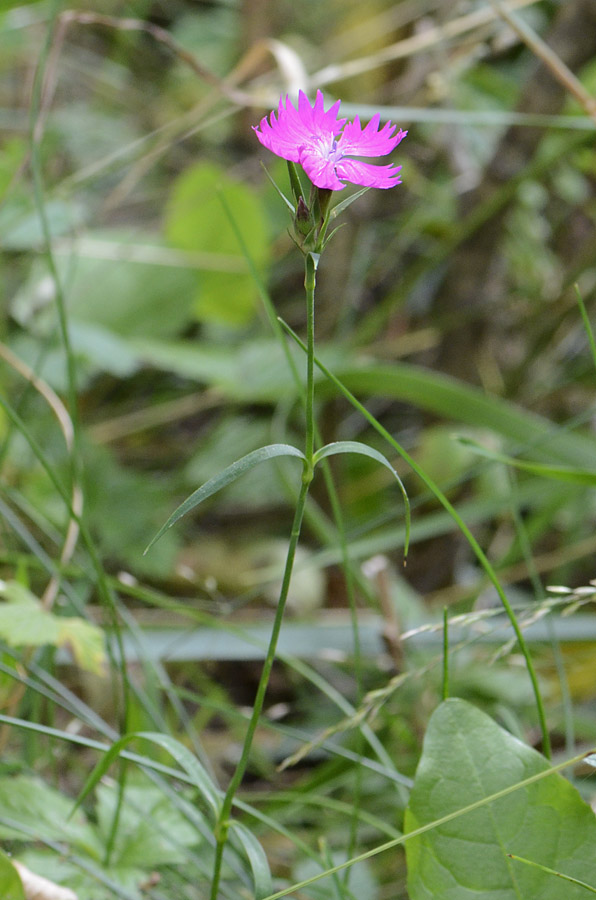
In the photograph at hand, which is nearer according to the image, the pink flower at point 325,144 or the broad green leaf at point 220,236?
the pink flower at point 325,144

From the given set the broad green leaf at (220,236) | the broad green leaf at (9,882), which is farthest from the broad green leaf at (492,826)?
the broad green leaf at (220,236)

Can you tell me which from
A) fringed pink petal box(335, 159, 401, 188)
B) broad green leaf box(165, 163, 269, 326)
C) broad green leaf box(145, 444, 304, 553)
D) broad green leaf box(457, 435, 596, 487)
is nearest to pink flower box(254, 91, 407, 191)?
fringed pink petal box(335, 159, 401, 188)

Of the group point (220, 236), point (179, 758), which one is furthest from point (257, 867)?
point (220, 236)

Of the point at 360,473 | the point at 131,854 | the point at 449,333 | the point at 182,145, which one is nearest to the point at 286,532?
the point at 360,473

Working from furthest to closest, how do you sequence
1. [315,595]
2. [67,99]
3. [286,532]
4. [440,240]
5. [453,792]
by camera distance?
[67,99], [440,240], [286,532], [315,595], [453,792]

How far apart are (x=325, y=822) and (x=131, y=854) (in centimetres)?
27

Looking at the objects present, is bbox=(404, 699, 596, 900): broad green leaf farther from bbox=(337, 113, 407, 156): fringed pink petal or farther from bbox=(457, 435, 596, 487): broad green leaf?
bbox=(337, 113, 407, 156): fringed pink petal

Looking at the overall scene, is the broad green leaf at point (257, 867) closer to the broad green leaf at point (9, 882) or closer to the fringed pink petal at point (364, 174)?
the broad green leaf at point (9, 882)

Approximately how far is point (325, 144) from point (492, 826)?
0.34 metres

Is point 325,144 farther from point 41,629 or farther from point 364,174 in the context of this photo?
point 41,629

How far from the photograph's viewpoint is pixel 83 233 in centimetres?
121

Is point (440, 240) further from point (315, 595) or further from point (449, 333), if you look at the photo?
point (315, 595)

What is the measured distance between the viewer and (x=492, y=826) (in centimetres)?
42

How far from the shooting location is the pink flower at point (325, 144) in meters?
0.31
